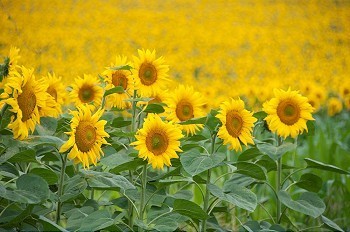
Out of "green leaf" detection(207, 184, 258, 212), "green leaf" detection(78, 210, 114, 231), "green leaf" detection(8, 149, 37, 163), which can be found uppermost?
"green leaf" detection(8, 149, 37, 163)

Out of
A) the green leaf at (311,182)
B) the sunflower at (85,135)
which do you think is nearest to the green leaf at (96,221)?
the sunflower at (85,135)

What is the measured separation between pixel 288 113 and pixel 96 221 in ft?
2.21

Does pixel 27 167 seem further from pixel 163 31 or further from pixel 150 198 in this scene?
pixel 163 31

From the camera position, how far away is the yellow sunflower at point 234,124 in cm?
177

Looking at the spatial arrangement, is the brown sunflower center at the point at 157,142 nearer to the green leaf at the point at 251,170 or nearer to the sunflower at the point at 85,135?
the sunflower at the point at 85,135

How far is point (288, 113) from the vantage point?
6.58ft

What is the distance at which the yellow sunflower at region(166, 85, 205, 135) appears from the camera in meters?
1.96

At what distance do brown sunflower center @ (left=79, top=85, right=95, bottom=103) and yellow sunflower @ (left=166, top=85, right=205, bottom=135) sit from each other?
8.5 inches

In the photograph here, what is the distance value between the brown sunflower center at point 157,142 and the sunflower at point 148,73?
27 cm

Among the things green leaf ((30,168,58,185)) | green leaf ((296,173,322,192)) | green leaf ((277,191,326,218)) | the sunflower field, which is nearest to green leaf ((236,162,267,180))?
the sunflower field

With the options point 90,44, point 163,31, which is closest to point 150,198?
point 90,44

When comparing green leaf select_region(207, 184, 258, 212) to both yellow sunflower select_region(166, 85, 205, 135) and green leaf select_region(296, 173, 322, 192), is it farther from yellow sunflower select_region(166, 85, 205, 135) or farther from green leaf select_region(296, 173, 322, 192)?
green leaf select_region(296, 173, 322, 192)

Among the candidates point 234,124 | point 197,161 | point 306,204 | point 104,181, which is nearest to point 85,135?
point 104,181

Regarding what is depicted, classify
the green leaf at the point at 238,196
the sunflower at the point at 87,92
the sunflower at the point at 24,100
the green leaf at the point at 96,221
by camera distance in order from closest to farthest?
the sunflower at the point at 24,100 → the green leaf at the point at 96,221 → the green leaf at the point at 238,196 → the sunflower at the point at 87,92
